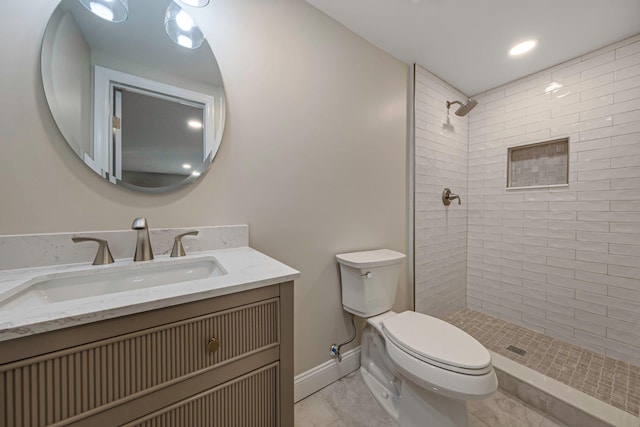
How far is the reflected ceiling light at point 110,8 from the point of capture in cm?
84

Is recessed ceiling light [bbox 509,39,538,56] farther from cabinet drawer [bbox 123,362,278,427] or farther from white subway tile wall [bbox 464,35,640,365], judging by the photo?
cabinet drawer [bbox 123,362,278,427]

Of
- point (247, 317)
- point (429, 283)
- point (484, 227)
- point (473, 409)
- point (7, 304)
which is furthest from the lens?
point (484, 227)

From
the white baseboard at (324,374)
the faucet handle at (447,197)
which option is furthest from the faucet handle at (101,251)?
the faucet handle at (447,197)

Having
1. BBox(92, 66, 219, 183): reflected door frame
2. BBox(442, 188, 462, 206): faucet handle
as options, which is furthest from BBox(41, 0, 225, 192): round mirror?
BBox(442, 188, 462, 206): faucet handle

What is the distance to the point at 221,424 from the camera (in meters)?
0.64

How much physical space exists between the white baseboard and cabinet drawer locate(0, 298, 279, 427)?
83cm

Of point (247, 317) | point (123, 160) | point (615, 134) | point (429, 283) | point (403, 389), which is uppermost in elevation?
point (615, 134)

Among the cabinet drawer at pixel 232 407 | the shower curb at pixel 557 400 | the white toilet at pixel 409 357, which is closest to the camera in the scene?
the cabinet drawer at pixel 232 407

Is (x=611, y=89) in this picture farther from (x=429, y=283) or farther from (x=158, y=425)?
(x=158, y=425)

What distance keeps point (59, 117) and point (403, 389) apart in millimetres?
1770

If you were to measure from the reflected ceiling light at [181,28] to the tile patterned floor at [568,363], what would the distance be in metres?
2.59

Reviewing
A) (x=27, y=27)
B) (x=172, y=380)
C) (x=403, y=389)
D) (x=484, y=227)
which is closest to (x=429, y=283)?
(x=484, y=227)

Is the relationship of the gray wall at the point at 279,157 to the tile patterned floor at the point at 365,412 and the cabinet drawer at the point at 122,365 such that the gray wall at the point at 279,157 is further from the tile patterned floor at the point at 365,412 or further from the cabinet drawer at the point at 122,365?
the cabinet drawer at the point at 122,365

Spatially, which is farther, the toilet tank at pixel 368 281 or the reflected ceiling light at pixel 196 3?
the toilet tank at pixel 368 281
